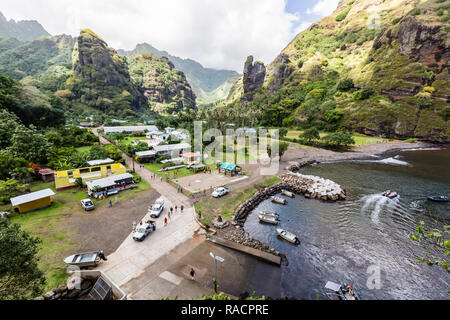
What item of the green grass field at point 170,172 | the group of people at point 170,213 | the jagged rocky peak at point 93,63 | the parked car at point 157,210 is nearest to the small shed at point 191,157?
the green grass field at point 170,172

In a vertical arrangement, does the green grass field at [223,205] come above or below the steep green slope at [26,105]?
below

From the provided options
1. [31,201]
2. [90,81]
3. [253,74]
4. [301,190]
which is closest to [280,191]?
[301,190]

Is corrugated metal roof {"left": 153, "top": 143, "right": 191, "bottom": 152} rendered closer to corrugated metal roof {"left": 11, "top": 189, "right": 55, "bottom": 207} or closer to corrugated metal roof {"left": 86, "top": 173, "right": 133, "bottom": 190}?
corrugated metal roof {"left": 86, "top": 173, "right": 133, "bottom": 190}

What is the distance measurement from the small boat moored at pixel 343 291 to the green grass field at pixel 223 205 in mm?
13542

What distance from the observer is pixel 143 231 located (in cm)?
2228

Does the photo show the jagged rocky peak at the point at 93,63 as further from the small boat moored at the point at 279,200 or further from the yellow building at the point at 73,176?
the small boat moored at the point at 279,200

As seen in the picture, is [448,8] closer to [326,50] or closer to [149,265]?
[326,50]

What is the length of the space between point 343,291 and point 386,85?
108 m

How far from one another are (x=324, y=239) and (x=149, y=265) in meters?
22.0

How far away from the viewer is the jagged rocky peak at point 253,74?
6727 inches

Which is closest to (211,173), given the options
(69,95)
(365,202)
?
(365,202)

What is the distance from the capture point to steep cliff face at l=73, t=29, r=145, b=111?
148 metres

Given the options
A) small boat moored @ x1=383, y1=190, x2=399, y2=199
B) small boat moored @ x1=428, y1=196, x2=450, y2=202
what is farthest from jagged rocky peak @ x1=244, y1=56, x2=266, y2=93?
small boat moored @ x1=428, y1=196, x2=450, y2=202

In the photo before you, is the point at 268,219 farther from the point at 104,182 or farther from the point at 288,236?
the point at 104,182
